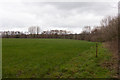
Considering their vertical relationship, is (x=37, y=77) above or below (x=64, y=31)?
below

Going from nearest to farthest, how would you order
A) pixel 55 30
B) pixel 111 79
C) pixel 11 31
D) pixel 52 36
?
pixel 111 79 → pixel 52 36 → pixel 11 31 → pixel 55 30

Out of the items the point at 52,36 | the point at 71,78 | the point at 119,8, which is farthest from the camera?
the point at 52,36

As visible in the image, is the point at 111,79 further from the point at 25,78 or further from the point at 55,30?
the point at 55,30

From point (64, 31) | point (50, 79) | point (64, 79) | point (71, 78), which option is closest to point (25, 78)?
point (50, 79)

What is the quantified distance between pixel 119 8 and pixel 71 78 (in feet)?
19.2

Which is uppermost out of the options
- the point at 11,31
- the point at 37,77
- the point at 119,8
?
the point at 11,31

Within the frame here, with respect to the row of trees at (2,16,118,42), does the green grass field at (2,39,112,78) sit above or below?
below

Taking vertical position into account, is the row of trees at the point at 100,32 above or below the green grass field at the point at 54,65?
above

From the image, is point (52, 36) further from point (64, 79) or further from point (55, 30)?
point (64, 79)

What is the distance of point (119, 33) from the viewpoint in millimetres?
6922

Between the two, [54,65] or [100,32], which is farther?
[100,32]

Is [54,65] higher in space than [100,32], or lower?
lower

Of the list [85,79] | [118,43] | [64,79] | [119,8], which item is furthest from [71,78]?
[119,8]

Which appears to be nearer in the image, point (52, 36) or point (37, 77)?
point (37, 77)
